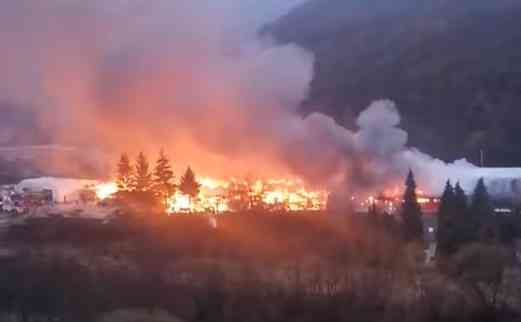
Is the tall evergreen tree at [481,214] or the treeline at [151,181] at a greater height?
the treeline at [151,181]

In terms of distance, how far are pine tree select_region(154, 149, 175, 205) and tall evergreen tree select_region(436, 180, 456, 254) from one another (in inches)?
368

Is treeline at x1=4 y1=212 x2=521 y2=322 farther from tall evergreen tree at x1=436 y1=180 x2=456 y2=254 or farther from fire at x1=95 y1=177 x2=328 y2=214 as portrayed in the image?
fire at x1=95 y1=177 x2=328 y2=214

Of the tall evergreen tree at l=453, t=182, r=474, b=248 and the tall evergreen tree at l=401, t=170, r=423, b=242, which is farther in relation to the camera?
the tall evergreen tree at l=401, t=170, r=423, b=242

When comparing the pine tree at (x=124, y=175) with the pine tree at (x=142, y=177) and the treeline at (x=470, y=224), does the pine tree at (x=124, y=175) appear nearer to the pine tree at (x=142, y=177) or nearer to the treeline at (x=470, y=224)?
the pine tree at (x=142, y=177)

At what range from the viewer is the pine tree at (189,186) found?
27734mm

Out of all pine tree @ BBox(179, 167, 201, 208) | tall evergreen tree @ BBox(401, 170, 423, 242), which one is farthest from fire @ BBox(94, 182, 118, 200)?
tall evergreen tree @ BBox(401, 170, 423, 242)

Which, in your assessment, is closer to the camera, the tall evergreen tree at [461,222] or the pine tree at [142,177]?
the tall evergreen tree at [461,222]

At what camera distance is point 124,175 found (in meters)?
29.8

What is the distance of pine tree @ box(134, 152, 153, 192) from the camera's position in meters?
28.8

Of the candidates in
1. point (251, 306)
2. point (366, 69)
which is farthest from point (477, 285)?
point (366, 69)

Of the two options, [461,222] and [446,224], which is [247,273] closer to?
[446,224]

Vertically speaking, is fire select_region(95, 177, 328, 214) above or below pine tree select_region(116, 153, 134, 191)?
below

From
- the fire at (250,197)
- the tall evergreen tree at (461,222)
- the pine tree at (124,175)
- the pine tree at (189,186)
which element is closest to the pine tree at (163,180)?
the fire at (250,197)

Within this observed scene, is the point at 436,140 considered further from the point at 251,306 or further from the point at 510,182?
the point at 251,306
